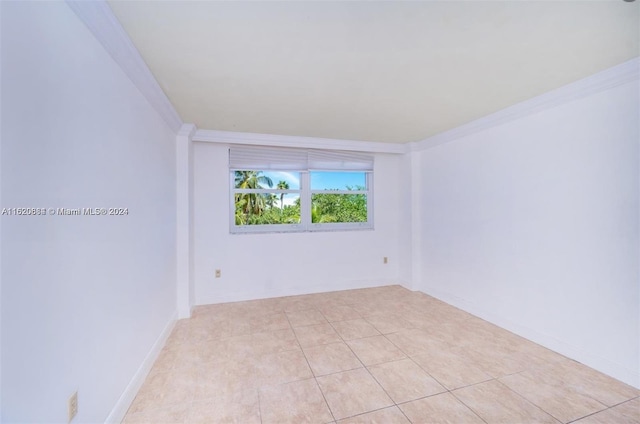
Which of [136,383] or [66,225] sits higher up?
[66,225]

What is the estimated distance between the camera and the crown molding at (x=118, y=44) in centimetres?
122

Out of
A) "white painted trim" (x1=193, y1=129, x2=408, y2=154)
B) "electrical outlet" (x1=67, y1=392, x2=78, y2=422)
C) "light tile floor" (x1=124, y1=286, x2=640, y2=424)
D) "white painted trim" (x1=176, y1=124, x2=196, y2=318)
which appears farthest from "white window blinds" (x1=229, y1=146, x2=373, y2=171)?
"electrical outlet" (x1=67, y1=392, x2=78, y2=422)

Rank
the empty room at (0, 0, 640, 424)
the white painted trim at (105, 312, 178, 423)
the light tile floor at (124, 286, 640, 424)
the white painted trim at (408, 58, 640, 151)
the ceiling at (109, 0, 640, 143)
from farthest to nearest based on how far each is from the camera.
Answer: the white painted trim at (408, 58, 640, 151) < the light tile floor at (124, 286, 640, 424) < the white painted trim at (105, 312, 178, 423) < the ceiling at (109, 0, 640, 143) < the empty room at (0, 0, 640, 424)

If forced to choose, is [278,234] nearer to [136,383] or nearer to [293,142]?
[293,142]

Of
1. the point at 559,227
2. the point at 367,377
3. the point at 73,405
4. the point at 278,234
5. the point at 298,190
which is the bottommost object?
the point at 367,377

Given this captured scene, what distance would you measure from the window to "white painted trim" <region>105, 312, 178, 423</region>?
5.59ft

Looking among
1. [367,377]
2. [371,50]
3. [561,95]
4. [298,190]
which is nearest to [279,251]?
[298,190]

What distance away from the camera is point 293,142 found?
12.0 feet

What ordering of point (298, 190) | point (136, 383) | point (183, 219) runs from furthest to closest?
point (298, 190) → point (183, 219) → point (136, 383)

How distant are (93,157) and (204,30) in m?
0.90

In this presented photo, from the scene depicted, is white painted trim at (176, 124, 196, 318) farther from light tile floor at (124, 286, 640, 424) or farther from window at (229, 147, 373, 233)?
window at (229, 147, 373, 233)

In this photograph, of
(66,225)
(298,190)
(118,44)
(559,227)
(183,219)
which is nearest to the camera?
(66,225)

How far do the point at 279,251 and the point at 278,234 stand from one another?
25 cm

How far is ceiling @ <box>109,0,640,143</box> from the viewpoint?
134cm
